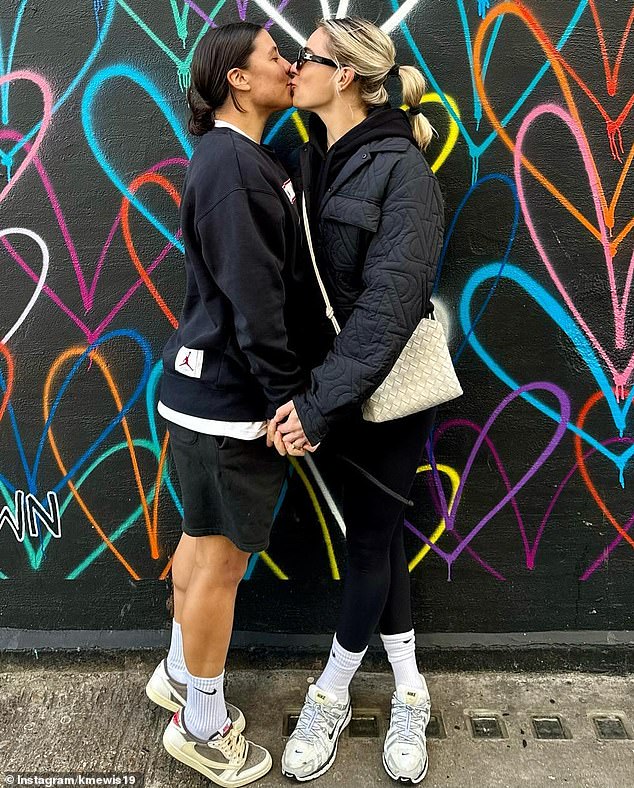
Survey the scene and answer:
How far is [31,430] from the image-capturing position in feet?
8.01

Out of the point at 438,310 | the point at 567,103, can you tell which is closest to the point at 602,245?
the point at 567,103

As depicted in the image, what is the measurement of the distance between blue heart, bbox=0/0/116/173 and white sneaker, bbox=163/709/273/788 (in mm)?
1877

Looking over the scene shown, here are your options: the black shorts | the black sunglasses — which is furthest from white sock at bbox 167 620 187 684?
the black sunglasses

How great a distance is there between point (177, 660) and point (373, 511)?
→ 0.88m

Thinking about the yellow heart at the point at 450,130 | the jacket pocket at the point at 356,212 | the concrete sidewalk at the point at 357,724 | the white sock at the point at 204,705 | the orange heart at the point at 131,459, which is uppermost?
the yellow heart at the point at 450,130

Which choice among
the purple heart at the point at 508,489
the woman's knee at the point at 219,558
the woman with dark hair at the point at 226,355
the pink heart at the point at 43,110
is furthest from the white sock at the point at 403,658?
the pink heart at the point at 43,110

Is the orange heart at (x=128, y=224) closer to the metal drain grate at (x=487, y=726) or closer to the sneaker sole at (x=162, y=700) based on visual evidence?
the sneaker sole at (x=162, y=700)

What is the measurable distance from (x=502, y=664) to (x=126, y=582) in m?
1.42

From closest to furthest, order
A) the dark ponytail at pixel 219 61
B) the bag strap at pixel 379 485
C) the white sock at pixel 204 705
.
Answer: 1. the dark ponytail at pixel 219 61
2. the bag strap at pixel 379 485
3. the white sock at pixel 204 705

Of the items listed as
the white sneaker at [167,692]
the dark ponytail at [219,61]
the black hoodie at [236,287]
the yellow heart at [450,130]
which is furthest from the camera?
the white sneaker at [167,692]

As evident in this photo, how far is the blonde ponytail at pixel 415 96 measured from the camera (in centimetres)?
185

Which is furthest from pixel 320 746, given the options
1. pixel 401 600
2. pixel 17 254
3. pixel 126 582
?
pixel 17 254

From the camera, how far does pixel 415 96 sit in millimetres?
1871

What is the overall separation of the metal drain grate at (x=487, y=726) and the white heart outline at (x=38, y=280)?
2030mm
